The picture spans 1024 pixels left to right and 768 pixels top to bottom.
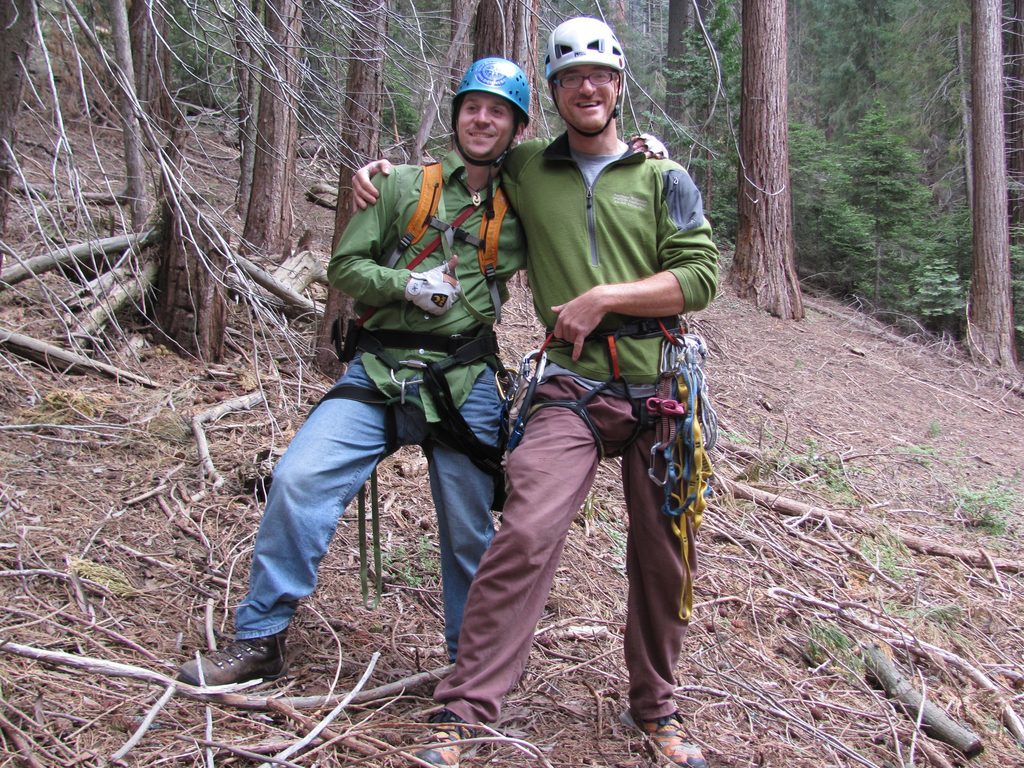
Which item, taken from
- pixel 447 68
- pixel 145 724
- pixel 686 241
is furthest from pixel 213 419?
pixel 686 241

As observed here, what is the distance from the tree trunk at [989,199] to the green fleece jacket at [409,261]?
1255 centimetres

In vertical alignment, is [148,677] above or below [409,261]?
below

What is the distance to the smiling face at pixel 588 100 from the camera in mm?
3223

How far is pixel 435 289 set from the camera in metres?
3.17

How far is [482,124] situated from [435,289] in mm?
711

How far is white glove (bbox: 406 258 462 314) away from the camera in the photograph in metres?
3.15

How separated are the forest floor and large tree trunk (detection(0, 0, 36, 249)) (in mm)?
735

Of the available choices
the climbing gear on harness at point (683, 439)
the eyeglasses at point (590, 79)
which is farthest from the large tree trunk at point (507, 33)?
the climbing gear on harness at point (683, 439)

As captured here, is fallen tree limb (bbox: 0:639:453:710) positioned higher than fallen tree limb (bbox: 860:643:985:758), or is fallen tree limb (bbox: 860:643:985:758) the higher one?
fallen tree limb (bbox: 0:639:453:710)

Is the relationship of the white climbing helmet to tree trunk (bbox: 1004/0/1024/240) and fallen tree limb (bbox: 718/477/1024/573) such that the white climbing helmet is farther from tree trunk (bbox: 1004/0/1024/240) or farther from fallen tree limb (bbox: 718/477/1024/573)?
tree trunk (bbox: 1004/0/1024/240)

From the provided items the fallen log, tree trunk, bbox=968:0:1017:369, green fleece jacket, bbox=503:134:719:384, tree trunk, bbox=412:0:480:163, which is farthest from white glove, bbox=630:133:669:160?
tree trunk, bbox=968:0:1017:369

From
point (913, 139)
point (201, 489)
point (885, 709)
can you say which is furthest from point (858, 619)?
point (913, 139)

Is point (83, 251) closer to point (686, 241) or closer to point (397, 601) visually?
point (397, 601)

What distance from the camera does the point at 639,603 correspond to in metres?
3.28
